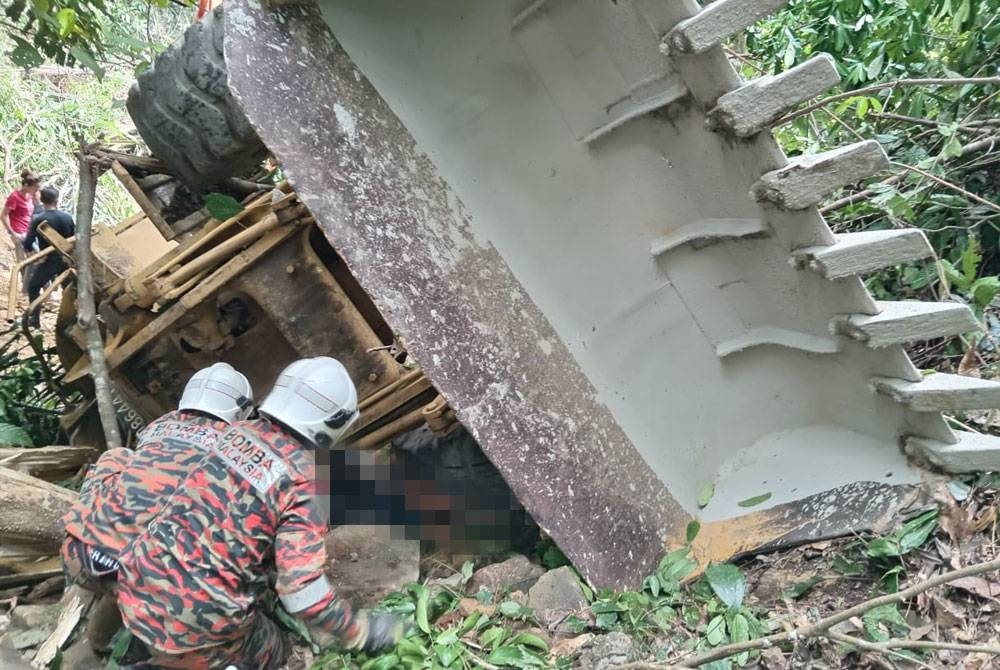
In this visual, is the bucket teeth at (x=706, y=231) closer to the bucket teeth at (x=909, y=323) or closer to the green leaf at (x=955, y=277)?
the bucket teeth at (x=909, y=323)

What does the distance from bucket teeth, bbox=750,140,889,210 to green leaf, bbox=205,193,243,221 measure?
219cm

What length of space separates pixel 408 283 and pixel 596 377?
0.90 metres

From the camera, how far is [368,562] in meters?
3.11

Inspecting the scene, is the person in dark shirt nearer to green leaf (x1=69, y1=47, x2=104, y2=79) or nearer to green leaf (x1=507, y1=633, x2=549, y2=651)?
green leaf (x1=69, y1=47, x2=104, y2=79)

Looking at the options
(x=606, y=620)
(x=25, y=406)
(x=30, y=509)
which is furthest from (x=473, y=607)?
(x=25, y=406)

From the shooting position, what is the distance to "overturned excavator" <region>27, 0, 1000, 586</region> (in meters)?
2.40

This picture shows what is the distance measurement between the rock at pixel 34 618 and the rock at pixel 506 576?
1.77m

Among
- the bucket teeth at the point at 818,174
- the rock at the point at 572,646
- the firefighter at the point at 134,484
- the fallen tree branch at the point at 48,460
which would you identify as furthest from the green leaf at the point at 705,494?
the fallen tree branch at the point at 48,460

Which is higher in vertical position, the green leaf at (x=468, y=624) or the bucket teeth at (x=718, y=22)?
the bucket teeth at (x=718, y=22)

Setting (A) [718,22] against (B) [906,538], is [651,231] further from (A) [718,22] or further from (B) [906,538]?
(B) [906,538]

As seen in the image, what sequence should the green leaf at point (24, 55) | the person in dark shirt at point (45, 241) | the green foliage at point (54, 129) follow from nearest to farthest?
the green leaf at point (24, 55) < the person in dark shirt at point (45, 241) < the green foliage at point (54, 129)

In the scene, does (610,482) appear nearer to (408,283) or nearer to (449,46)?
(408,283)

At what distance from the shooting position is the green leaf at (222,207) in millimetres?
3232

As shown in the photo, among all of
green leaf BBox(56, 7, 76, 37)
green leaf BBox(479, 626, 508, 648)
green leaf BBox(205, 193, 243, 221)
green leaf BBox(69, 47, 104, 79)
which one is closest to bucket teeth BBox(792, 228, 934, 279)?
green leaf BBox(479, 626, 508, 648)
